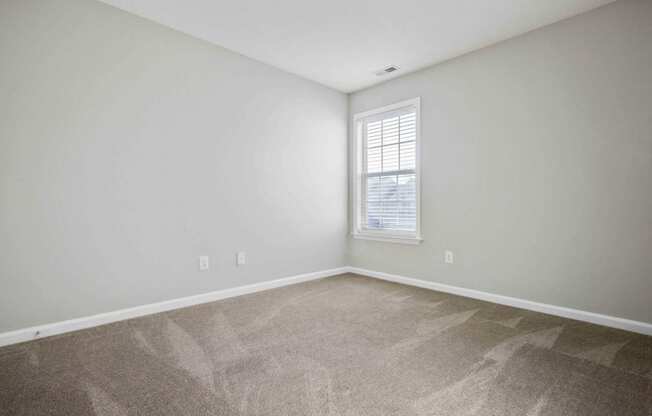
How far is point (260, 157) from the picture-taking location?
3500 millimetres

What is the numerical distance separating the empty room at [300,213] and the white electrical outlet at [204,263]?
5 cm

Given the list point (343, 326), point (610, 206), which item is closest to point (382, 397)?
point (343, 326)

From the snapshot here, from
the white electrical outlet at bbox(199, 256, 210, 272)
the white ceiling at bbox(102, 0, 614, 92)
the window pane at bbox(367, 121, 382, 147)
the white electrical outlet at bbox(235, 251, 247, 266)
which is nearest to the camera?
the white ceiling at bbox(102, 0, 614, 92)

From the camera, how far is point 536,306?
9.27 ft

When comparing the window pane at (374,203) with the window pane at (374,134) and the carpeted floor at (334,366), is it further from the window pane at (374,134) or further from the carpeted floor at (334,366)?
Answer: the carpeted floor at (334,366)

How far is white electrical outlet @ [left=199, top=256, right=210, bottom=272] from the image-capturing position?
3.06 metres

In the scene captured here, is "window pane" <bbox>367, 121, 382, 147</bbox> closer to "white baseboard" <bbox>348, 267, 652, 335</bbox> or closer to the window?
the window

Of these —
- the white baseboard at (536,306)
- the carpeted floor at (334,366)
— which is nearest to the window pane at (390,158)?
the white baseboard at (536,306)

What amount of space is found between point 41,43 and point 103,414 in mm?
2401

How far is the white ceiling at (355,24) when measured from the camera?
2.52m

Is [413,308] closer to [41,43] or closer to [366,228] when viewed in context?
[366,228]

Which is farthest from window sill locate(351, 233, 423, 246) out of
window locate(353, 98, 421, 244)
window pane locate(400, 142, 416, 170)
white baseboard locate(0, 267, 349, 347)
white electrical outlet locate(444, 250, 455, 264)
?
white baseboard locate(0, 267, 349, 347)

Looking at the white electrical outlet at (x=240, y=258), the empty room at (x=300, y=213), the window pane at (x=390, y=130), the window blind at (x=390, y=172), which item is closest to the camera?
the empty room at (x=300, y=213)

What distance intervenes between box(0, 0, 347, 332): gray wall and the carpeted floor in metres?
0.40
